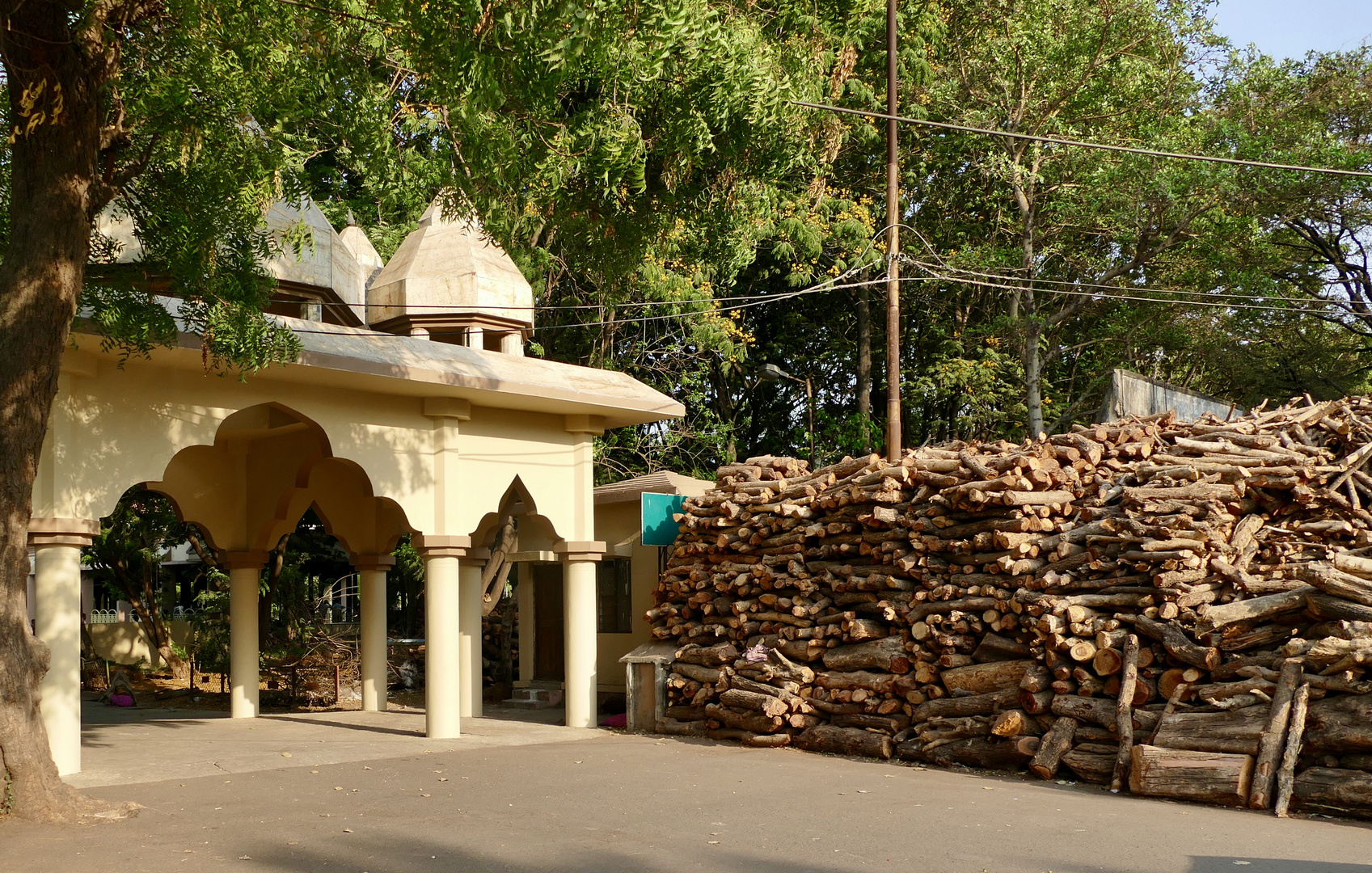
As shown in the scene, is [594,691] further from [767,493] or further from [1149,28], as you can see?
[1149,28]

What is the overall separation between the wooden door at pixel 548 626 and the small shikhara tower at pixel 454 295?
4527mm

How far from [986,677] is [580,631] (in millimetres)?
6017

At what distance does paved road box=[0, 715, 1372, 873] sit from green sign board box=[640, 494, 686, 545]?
4.24 metres

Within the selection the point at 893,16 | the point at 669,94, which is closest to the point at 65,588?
the point at 669,94

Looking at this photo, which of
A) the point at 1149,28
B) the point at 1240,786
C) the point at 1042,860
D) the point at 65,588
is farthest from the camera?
the point at 1149,28

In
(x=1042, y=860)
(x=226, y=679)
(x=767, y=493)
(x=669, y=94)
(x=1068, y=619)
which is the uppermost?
(x=669, y=94)

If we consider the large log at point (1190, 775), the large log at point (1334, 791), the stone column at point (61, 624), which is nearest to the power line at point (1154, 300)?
the large log at point (1190, 775)

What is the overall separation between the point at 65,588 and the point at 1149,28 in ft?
70.4

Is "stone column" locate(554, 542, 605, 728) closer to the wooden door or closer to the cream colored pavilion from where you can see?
the cream colored pavilion

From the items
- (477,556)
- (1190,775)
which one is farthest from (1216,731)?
(477,556)

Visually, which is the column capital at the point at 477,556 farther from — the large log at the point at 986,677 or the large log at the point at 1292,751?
the large log at the point at 1292,751

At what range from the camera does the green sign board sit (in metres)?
16.4

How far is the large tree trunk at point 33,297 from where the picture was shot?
838 centimetres

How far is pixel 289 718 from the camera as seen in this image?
1722cm
